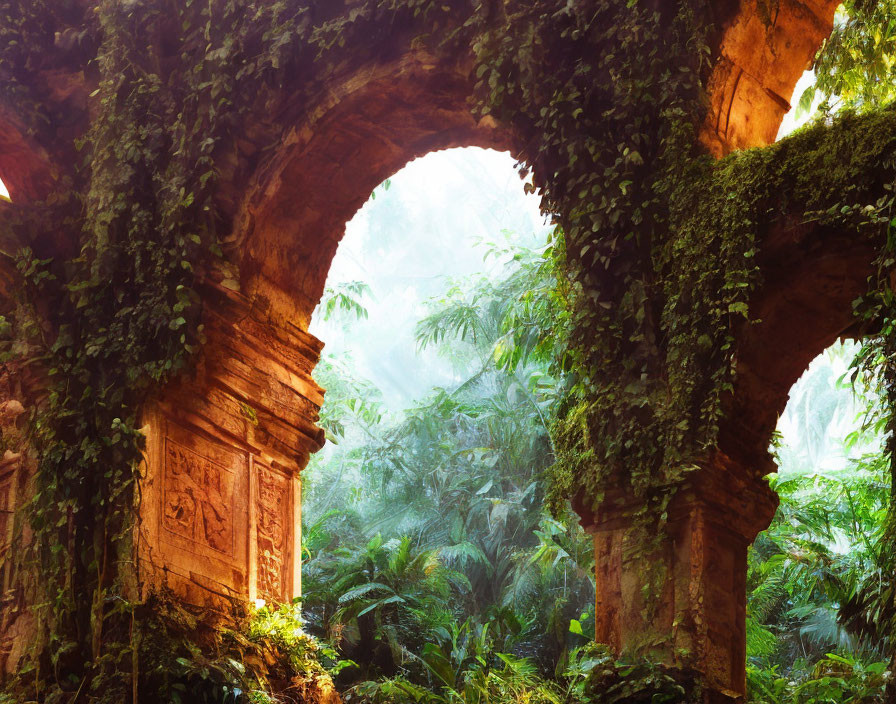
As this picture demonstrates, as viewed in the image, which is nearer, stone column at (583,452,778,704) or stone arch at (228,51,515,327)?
stone column at (583,452,778,704)

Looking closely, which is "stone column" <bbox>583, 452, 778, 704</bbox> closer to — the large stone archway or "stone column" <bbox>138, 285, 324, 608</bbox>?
the large stone archway

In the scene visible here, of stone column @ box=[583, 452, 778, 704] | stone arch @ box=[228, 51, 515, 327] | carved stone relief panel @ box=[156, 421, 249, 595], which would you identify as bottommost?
stone column @ box=[583, 452, 778, 704]

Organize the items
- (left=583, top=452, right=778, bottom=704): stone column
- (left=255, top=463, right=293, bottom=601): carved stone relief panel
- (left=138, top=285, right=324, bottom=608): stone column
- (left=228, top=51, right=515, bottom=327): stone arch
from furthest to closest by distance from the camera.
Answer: (left=255, top=463, right=293, bottom=601): carved stone relief panel → (left=228, top=51, right=515, bottom=327): stone arch → (left=138, top=285, right=324, bottom=608): stone column → (left=583, top=452, right=778, bottom=704): stone column

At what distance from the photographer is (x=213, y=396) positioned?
25.6ft

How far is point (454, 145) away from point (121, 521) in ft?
11.6

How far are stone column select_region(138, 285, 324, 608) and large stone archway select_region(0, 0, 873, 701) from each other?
0.01 meters

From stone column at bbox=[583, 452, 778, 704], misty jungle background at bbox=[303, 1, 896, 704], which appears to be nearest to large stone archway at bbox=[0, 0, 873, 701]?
stone column at bbox=[583, 452, 778, 704]

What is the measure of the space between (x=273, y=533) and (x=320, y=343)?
1556mm

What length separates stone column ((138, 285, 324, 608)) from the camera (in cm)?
730

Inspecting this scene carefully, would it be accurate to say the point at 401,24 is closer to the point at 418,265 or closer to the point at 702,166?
the point at 702,166

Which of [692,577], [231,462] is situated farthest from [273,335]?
[692,577]

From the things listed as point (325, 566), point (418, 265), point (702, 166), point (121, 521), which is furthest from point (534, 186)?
point (418, 265)

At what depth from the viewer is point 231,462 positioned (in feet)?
25.9

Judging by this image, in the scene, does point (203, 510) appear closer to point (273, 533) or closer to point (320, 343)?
point (273, 533)
